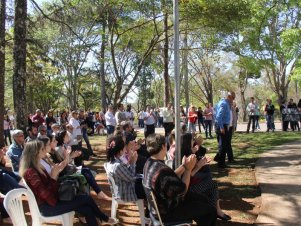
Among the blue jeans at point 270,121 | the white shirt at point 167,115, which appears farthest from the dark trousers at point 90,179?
the blue jeans at point 270,121

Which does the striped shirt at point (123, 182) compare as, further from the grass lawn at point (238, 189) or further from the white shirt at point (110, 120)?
the white shirt at point (110, 120)

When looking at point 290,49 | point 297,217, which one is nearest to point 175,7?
point 297,217

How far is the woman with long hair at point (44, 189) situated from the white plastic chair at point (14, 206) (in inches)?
23.2

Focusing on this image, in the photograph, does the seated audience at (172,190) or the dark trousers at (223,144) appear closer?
the seated audience at (172,190)

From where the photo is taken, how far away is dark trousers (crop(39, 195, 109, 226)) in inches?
181

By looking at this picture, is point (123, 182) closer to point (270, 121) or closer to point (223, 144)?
point (223, 144)

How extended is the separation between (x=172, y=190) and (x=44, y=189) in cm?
161

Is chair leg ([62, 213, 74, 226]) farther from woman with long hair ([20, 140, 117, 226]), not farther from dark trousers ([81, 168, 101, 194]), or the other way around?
dark trousers ([81, 168, 101, 194])

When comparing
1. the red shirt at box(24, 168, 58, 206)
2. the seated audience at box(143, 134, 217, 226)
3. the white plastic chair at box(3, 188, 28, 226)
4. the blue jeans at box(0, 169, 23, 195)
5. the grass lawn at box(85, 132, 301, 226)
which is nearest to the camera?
the white plastic chair at box(3, 188, 28, 226)

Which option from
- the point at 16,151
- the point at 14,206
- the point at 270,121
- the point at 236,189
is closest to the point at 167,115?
the point at 270,121

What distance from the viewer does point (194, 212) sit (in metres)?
4.20

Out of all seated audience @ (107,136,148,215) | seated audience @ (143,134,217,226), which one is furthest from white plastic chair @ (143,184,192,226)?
seated audience @ (107,136,148,215)

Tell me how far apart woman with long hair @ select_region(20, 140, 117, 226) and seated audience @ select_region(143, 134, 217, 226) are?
95 cm

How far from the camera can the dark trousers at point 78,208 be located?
459cm
